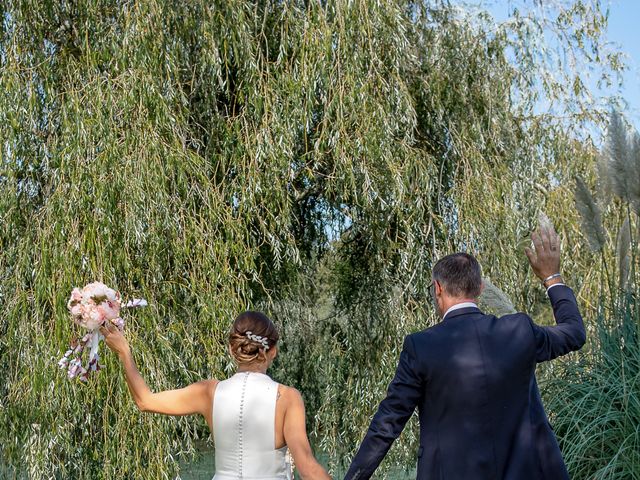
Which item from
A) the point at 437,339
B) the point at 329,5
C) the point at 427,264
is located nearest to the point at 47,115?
the point at 329,5

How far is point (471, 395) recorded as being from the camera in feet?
9.39

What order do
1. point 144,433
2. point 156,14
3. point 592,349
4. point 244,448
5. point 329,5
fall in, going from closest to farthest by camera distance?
point 244,448 < point 592,349 < point 144,433 < point 156,14 < point 329,5

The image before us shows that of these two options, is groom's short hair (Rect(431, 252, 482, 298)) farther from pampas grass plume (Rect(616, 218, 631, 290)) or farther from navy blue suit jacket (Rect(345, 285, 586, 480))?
pampas grass plume (Rect(616, 218, 631, 290))

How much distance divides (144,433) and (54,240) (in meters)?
1.38

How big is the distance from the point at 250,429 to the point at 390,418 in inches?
23.6

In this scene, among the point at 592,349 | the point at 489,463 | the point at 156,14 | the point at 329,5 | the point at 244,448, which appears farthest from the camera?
the point at 329,5

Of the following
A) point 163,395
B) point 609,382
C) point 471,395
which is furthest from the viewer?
point 609,382

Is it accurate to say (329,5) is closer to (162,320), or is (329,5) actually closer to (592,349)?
(162,320)

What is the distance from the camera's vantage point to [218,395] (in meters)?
3.34

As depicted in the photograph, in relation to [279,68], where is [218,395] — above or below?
below

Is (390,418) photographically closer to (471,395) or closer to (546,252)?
(471,395)

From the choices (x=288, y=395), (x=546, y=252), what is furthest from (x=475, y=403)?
(x=288, y=395)

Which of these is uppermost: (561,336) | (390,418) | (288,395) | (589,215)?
(589,215)

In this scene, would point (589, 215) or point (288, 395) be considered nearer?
point (288, 395)
